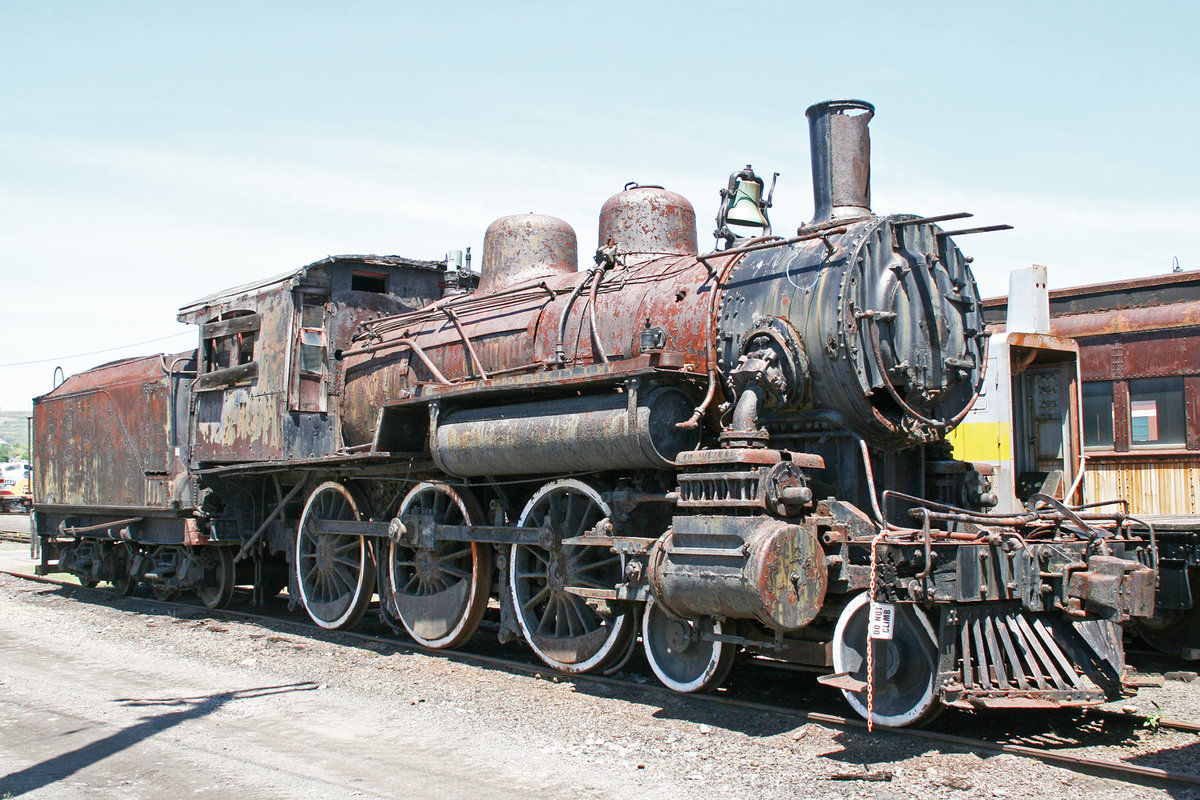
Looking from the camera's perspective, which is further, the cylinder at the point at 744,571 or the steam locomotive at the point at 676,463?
the steam locomotive at the point at 676,463

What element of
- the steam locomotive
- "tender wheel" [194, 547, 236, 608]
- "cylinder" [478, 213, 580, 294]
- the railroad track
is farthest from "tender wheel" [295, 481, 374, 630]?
"cylinder" [478, 213, 580, 294]

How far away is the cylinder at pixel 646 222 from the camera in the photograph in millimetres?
8609

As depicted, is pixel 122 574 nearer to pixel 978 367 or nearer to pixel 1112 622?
pixel 978 367

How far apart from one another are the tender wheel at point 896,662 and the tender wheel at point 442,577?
11.0ft

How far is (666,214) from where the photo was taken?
8664 mm

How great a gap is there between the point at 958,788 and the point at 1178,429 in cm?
730

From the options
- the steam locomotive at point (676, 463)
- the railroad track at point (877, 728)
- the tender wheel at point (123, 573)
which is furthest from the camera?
the tender wheel at point (123, 573)

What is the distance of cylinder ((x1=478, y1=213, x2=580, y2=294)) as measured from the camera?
375 inches

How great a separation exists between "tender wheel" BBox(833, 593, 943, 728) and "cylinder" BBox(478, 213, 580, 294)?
458cm

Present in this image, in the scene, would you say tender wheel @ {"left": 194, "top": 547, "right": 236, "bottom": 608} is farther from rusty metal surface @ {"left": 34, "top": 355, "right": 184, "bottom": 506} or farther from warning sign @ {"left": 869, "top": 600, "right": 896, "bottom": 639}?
warning sign @ {"left": 869, "top": 600, "right": 896, "bottom": 639}

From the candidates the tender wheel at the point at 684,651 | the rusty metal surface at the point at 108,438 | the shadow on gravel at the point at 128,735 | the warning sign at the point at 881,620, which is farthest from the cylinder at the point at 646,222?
the rusty metal surface at the point at 108,438

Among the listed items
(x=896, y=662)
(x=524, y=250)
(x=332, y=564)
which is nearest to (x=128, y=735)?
(x=332, y=564)

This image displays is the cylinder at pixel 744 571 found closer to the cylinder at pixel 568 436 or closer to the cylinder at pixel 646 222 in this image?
the cylinder at pixel 568 436

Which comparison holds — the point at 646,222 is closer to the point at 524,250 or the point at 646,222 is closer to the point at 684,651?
the point at 524,250
